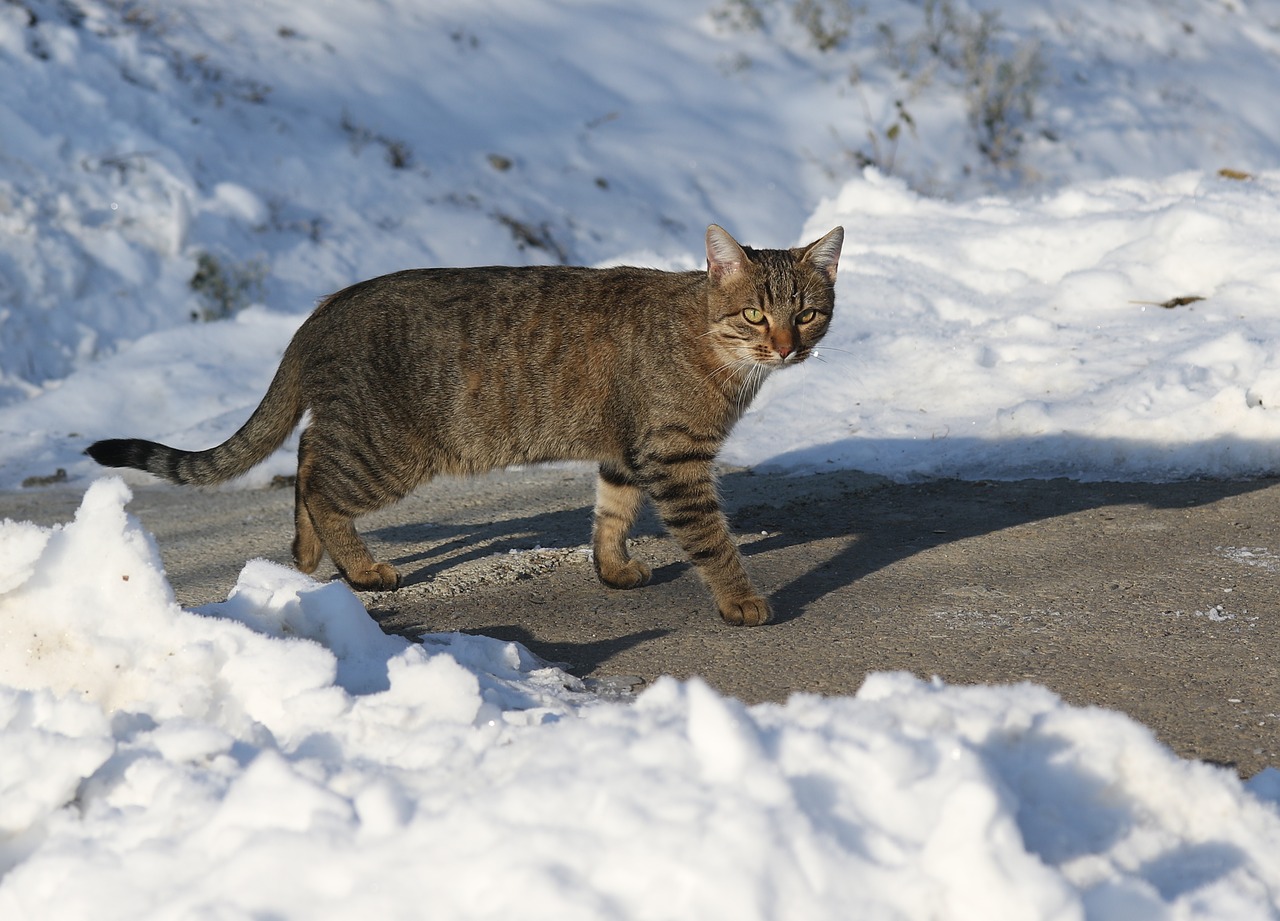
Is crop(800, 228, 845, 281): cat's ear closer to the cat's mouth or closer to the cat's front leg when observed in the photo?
the cat's mouth

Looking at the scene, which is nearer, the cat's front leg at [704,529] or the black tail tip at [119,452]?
the cat's front leg at [704,529]

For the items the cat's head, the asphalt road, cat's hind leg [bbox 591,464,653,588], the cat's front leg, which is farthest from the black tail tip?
the cat's head

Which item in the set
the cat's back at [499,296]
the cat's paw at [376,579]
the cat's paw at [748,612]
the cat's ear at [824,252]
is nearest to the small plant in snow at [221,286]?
the cat's back at [499,296]

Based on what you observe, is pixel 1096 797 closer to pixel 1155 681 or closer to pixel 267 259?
pixel 1155 681

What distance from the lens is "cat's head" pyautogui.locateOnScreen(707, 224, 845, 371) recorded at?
13.1 feet

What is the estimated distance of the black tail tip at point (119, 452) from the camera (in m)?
3.91

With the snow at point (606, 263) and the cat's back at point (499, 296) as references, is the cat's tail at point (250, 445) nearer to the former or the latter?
the cat's back at point (499, 296)

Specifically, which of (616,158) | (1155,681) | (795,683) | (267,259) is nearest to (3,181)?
(267,259)

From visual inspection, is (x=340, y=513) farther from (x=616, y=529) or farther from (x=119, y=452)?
(x=616, y=529)

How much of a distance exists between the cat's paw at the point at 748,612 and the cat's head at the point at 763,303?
31.1 inches

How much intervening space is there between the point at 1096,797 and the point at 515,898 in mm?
921

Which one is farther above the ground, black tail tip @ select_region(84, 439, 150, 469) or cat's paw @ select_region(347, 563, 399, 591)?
black tail tip @ select_region(84, 439, 150, 469)

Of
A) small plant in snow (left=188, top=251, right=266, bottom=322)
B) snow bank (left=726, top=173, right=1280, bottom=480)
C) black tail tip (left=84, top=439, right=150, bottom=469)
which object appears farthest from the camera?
small plant in snow (left=188, top=251, right=266, bottom=322)

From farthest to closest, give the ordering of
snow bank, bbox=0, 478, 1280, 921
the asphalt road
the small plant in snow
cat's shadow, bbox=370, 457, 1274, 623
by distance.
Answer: the small plant in snow < cat's shadow, bbox=370, 457, 1274, 623 < the asphalt road < snow bank, bbox=0, 478, 1280, 921
